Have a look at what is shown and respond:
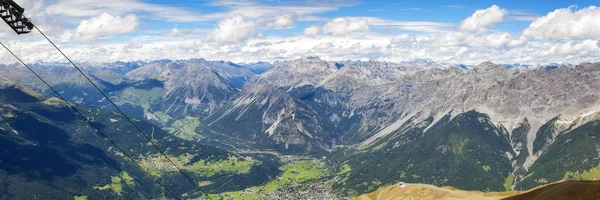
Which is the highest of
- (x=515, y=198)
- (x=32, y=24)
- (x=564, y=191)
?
(x=32, y=24)

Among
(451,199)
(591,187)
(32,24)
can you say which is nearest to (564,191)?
(591,187)

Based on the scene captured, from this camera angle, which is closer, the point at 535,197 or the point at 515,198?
the point at 535,197

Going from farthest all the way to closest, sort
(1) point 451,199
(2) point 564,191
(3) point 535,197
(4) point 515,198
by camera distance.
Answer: (1) point 451,199
(4) point 515,198
(3) point 535,197
(2) point 564,191

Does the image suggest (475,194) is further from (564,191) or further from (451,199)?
(564,191)

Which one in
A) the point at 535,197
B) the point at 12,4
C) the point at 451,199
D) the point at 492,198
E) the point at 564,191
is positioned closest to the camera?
the point at 12,4

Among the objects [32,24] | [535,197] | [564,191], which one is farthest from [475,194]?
[32,24]

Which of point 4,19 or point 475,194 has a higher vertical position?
point 4,19

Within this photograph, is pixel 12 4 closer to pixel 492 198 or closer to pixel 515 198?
pixel 515 198

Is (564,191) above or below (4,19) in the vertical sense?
below

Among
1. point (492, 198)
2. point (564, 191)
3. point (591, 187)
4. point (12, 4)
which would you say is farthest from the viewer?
point (492, 198)
